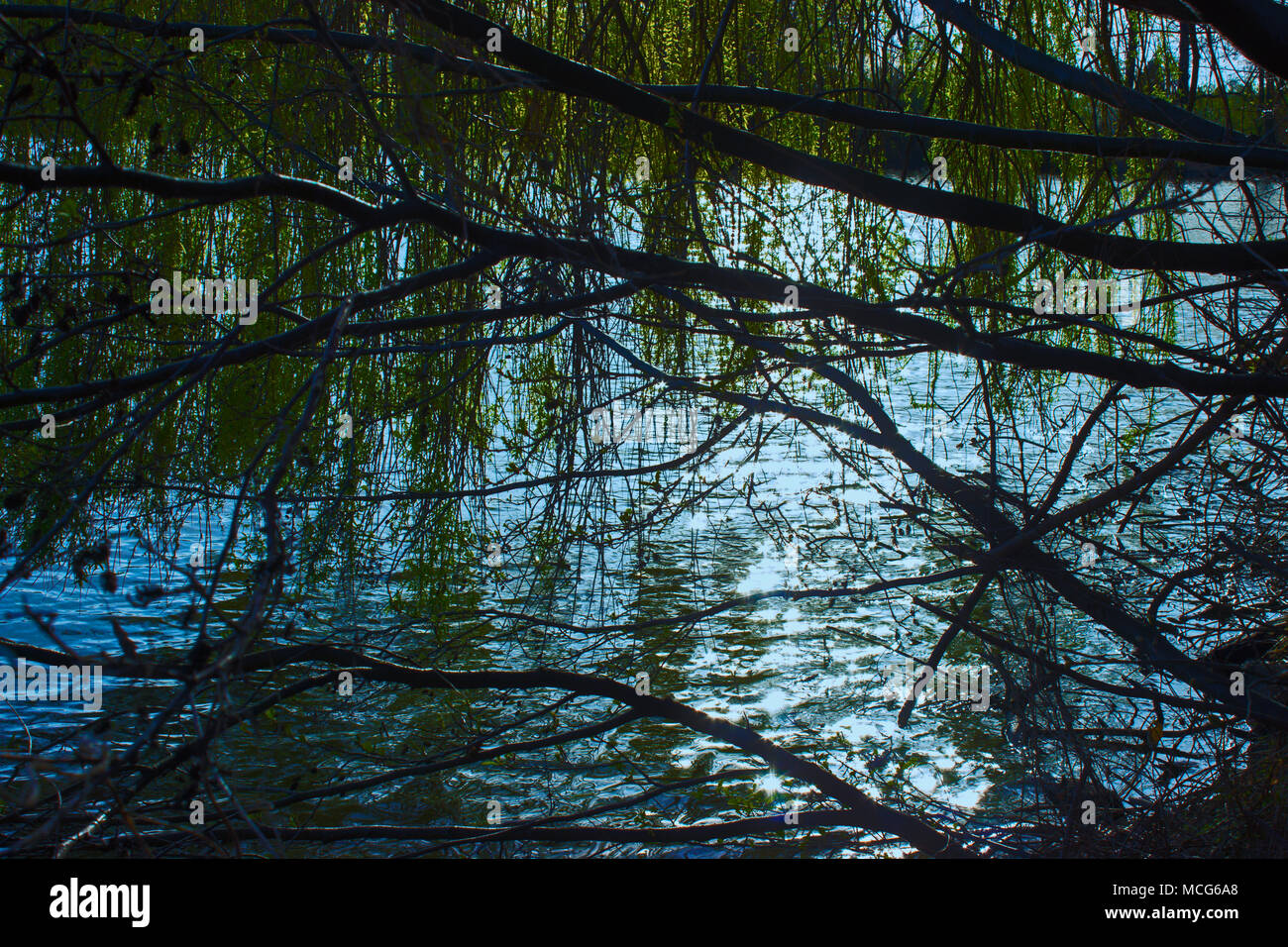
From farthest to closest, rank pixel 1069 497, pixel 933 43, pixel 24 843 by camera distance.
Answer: pixel 1069 497 < pixel 933 43 < pixel 24 843

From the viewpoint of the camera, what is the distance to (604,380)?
359 cm

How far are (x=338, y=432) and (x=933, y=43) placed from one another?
102 inches

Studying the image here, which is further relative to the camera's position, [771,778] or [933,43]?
[771,778]

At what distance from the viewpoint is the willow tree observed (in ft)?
7.14

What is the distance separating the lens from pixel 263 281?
16.8 ft

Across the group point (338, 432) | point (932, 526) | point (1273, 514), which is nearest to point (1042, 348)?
point (932, 526)

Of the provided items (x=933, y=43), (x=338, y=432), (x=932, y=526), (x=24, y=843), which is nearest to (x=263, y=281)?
(x=338, y=432)

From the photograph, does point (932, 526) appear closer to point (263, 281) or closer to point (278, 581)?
point (278, 581)

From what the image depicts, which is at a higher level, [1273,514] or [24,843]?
[1273,514]

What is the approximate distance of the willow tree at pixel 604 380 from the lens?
218 centimetres

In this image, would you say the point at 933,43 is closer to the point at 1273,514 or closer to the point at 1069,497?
the point at 1273,514

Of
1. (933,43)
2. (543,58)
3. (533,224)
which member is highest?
(933,43)

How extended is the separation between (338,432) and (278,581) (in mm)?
3142
